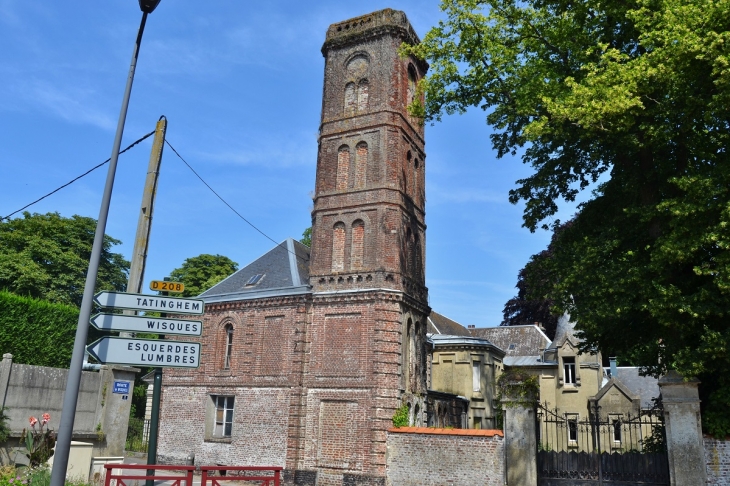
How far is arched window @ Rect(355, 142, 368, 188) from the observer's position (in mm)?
23875

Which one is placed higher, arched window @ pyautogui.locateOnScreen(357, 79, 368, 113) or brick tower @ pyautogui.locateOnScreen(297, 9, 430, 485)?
arched window @ pyautogui.locateOnScreen(357, 79, 368, 113)

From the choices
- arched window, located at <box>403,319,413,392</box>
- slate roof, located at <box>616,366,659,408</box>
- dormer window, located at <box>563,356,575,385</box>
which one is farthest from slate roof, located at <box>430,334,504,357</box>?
slate roof, located at <box>616,366,659,408</box>

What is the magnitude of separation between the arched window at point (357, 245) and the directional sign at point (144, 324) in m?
14.5

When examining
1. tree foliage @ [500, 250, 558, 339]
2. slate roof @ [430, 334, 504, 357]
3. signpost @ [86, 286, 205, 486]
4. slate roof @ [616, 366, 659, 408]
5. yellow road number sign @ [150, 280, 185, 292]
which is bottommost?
signpost @ [86, 286, 205, 486]

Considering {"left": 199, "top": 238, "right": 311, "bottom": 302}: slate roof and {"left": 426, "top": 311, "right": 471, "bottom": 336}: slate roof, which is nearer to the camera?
{"left": 199, "top": 238, "right": 311, "bottom": 302}: slate roof

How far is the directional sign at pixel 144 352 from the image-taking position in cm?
768

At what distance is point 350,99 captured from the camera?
82.5 feet

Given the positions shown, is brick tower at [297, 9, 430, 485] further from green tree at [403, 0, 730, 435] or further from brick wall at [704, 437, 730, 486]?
brick wall at [704, 437, 730, 486]

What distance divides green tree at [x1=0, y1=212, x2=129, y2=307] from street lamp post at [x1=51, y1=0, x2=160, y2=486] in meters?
29.3

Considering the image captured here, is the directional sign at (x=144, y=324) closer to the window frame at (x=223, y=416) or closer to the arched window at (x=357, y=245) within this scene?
the arched window at (x=357, y=245)

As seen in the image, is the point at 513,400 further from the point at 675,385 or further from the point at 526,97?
the point at 526,97

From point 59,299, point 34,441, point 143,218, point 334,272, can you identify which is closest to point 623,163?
point 334,272

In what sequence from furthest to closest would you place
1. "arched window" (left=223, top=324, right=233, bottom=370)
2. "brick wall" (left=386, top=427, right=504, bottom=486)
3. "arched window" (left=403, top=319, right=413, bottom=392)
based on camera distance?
"arched window" (left=223, top=324, right=233, bottom=370)
"arched window" (left=403, top=319, right=413, bottom=392)
"brick wall" (left=386, top=427, right=504, bottom=486)

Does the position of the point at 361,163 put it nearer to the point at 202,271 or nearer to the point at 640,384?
the point at 640,384
